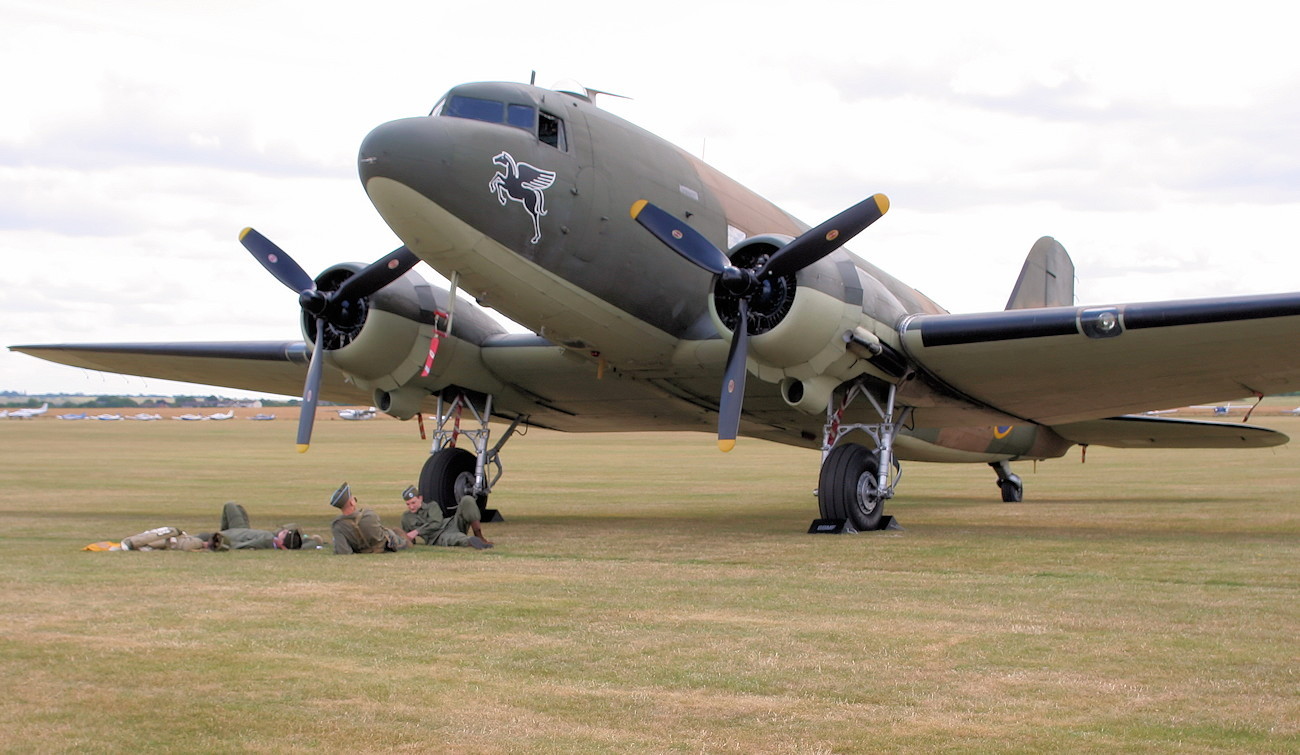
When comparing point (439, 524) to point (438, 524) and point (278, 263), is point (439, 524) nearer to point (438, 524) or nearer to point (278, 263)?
point (438, 524)

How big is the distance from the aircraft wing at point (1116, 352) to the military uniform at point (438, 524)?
18.2 ft

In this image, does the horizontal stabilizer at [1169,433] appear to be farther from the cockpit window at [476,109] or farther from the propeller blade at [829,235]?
the cockpit window at [476,109]

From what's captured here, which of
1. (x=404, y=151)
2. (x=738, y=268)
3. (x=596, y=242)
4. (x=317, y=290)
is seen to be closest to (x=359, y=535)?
(x=404, y=151)

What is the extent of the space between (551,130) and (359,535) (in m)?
4.86

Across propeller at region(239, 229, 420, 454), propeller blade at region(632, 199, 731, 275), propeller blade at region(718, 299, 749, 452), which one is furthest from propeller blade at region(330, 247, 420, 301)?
propeller blade at region(718, 299, 749, 452)

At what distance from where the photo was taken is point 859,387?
15016 millimetres

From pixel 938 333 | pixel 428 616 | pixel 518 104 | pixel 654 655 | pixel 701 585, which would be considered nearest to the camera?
pixel 654 655

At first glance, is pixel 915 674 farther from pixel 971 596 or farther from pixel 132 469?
pixel 132 469

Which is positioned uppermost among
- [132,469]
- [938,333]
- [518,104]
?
[518,104]

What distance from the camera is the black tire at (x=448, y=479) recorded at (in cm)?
1720

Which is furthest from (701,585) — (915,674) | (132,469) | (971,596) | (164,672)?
(132,469)

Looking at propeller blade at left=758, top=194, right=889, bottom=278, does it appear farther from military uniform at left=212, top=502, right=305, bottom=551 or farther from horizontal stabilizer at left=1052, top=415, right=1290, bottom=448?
horizontal stabilizer at left=1052, top=415, right=1290, bottom=448

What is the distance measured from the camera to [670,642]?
7.25 meters

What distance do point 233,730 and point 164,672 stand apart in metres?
1.21
